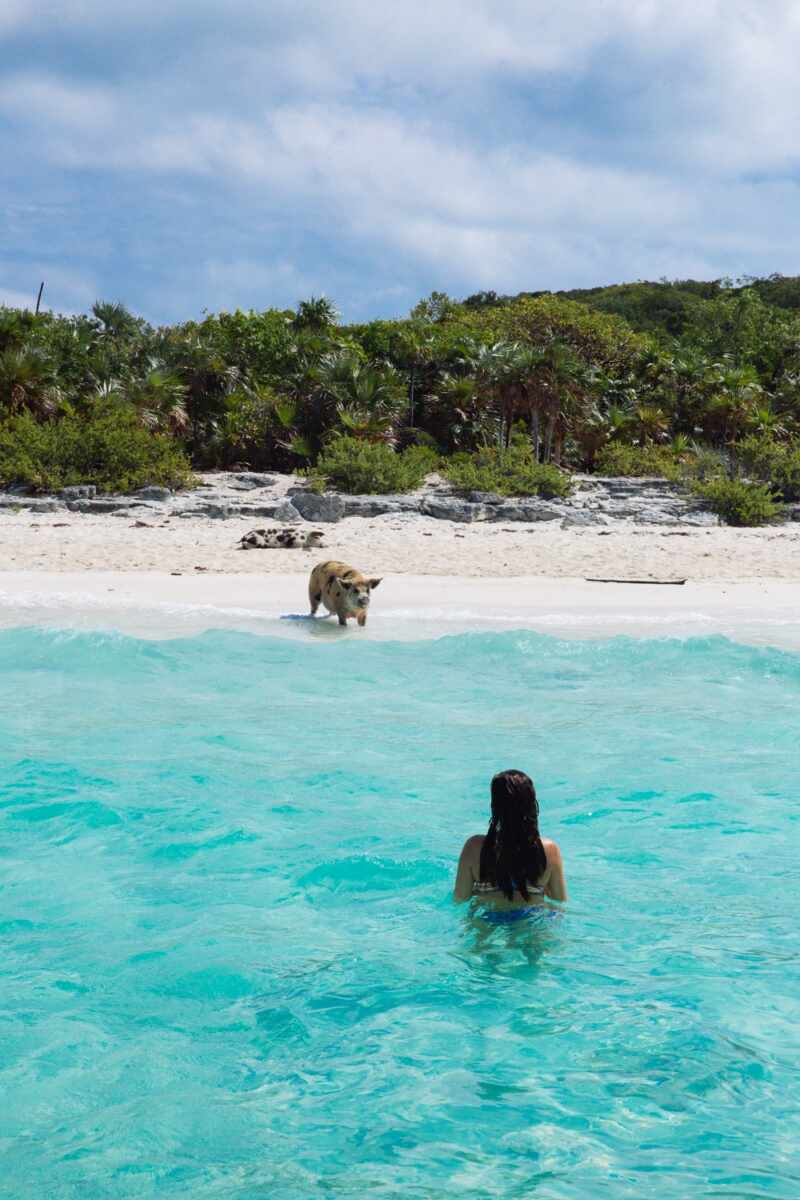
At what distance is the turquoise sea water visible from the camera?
413 centimetres

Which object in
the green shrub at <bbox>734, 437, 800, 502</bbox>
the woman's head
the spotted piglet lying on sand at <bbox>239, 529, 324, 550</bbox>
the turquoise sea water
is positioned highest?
the green shrub at <bbox>734, 437, 800, 502</bbox>

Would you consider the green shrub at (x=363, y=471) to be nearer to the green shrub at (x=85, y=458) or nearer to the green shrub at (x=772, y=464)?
the green shrub at (x=85, y=458)

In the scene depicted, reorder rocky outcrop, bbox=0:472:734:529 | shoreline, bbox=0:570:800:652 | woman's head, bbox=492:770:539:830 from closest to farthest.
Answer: woman's head, bbox=492:770:539:830 < shoreline, bbox=0:570:800:652 < rocky outcrop, bbox=0:472:734:529

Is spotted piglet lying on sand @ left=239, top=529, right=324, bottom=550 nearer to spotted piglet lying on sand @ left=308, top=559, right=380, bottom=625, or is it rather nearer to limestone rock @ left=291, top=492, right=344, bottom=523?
limestone rock @ left=291, top=492, right=344, bottom=523

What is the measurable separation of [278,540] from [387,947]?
572 inches

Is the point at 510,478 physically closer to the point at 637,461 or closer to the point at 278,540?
the point at 637,461

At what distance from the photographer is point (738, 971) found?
554 cm

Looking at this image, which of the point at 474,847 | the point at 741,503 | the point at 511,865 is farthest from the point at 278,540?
the point at 511,865

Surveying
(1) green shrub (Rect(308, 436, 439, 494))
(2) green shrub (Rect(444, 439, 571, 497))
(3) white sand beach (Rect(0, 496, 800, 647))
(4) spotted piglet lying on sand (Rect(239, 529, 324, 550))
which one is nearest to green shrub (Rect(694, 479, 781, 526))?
(3) white sand beach (Rect(0, 496, 800, 647))

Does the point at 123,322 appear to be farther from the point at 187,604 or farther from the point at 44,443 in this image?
the point at 187,604

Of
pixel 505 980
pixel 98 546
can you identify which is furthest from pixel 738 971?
pixel 98 546

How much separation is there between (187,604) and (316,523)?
381 inches

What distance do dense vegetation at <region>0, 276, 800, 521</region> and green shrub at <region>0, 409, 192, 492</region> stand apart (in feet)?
0.16

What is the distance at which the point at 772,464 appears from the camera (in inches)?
1142
